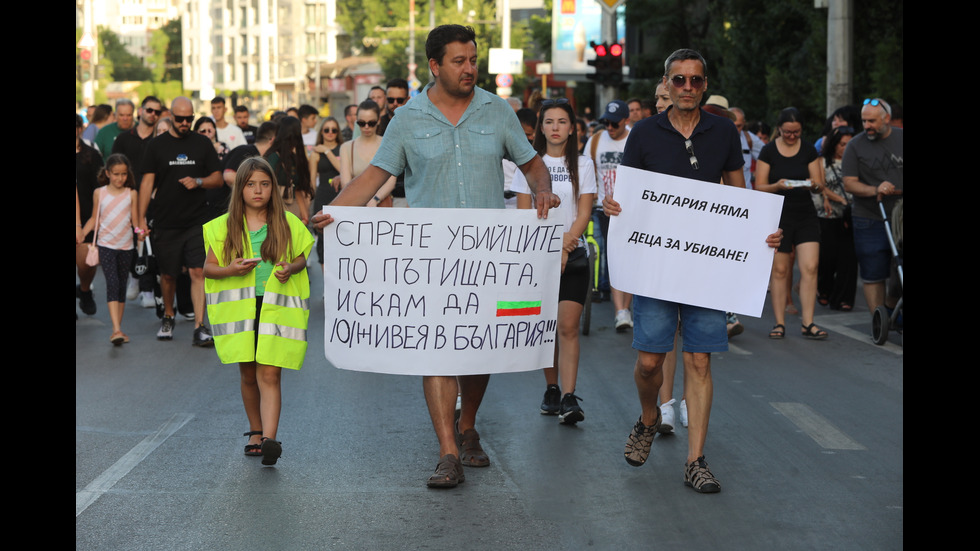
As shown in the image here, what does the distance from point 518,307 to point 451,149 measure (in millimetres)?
849

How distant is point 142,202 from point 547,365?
20.4 ft

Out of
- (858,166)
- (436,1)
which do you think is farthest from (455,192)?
(436,1)

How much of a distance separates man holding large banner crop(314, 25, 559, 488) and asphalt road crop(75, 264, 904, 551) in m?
0.46

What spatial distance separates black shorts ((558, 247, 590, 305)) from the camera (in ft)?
26.6

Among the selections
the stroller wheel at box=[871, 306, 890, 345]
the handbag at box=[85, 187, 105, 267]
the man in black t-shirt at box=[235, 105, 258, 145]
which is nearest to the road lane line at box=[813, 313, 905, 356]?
the stroller wheel at box=[871, 306, 890, 345]

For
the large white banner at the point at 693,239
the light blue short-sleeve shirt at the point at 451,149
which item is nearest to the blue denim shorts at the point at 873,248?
the large white banner at the point at 693,239

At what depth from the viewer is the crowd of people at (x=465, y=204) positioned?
6391mm

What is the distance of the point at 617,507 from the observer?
233 inches

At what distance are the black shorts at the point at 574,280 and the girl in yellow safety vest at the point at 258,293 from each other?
5.68ft

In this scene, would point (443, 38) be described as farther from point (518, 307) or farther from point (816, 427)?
point (816, 427)

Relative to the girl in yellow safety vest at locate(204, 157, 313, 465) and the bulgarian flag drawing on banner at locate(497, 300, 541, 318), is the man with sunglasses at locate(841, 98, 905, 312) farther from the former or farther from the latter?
the girl in yellow safety vest at locate(204, 157, 313, 465)

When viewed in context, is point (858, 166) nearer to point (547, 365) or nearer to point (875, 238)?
point (875, 238)

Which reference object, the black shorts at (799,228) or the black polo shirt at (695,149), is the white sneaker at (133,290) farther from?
the black polo shirt at (695,149)
